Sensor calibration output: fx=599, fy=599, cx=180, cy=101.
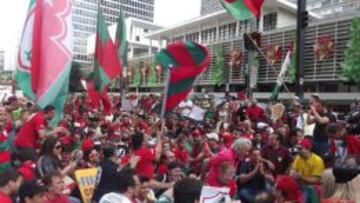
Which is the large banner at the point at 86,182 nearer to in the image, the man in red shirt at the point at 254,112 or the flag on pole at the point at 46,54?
the flag on pole at the point at 46,54

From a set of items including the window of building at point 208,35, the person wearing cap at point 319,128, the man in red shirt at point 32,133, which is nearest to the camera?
the man in red shirt at point 32,133

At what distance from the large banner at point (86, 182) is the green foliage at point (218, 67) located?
45.9 metres

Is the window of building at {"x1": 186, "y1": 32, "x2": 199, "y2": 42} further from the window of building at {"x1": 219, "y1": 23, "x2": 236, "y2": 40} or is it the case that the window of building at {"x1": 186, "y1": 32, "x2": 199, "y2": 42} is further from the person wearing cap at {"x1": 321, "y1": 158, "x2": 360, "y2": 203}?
the person wearing cap at {"x1": 321, "y1": 158, "x2": 360, "y2": 203}

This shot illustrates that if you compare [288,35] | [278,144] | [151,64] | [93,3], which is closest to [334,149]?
[278,144]

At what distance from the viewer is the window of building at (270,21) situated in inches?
2105

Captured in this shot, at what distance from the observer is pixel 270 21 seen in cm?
5422

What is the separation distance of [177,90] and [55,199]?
13.0 ft

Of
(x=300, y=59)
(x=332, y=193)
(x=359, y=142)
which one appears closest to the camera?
(x=332, y=193)

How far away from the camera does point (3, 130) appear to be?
795 cm

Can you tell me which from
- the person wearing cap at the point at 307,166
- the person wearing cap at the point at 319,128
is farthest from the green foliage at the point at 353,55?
the person wearing cap at the point at 307,166

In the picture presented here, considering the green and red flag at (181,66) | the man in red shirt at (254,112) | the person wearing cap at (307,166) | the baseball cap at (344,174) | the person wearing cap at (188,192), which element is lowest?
the person wearing cap at (307,166)

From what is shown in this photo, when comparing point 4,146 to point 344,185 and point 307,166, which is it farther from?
point 344,185

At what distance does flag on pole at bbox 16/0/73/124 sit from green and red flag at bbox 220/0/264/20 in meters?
5.69

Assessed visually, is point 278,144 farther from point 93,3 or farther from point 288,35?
point 93,3
